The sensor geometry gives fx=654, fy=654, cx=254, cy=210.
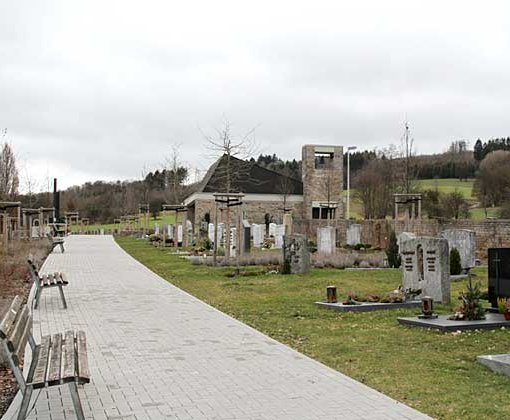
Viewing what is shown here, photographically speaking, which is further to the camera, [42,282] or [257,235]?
[257,235]

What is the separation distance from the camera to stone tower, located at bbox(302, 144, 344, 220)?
5200cm

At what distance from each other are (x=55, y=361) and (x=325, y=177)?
47.5 m

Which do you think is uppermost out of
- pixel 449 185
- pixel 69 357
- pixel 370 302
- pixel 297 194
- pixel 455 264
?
pixel 449 185

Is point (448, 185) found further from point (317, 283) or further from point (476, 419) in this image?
point (476, 419)

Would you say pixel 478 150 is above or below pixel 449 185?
above

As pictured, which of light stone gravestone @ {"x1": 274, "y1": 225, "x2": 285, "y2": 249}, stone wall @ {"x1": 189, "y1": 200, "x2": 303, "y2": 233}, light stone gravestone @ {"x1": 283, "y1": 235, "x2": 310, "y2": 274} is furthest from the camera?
stone wall @ {"x1": 189, "y1": 200, "x2": 303, "y2": 233}

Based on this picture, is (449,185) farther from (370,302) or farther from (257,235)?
(370,302)

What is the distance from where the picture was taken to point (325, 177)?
5231 cm

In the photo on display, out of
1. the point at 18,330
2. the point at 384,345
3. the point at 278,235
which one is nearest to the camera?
the point at 18,330

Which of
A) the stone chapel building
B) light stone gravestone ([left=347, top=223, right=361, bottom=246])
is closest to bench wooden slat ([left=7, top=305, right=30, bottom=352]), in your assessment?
light stone gravestone ([left=347, top=223, right=361, bottom=246])

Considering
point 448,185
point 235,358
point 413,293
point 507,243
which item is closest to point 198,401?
point 235,358

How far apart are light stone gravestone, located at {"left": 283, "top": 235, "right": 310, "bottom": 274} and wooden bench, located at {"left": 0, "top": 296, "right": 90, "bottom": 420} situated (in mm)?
13149

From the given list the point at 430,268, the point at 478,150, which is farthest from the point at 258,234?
the point at 478,150

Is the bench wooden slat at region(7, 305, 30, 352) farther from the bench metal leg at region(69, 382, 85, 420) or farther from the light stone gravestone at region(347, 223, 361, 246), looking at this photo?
the light stone gravestone at region(347, 223, 361, 246)
